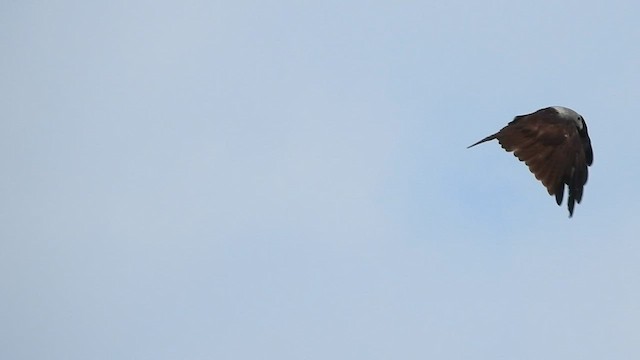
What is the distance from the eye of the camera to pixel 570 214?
1923 inches

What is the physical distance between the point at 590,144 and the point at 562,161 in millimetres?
728

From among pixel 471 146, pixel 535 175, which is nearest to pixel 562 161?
pixel 535 175

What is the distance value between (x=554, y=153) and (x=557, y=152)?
7 cm

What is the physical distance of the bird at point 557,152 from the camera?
49.3m

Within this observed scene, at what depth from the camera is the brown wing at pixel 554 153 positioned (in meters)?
49.3

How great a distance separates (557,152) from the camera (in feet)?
162

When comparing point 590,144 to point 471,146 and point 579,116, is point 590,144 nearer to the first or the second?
point 579,116

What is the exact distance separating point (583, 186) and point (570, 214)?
2.88 ft

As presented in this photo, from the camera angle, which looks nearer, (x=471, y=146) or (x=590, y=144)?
(x=471, y=146)

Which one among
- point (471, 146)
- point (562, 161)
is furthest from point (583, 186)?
point (471, 146)

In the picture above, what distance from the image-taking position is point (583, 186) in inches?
1945

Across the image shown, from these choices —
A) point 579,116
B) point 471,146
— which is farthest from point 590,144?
point 471,146

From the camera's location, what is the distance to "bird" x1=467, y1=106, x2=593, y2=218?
1941 inches

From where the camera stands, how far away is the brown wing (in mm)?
49312
